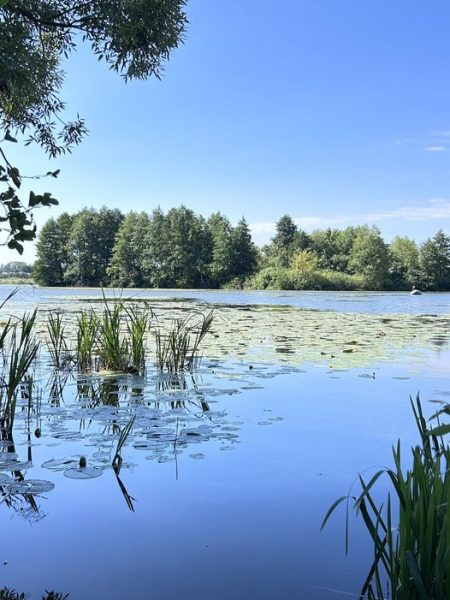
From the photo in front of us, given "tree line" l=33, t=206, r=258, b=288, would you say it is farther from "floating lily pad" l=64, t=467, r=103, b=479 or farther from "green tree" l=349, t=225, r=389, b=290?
"floating lily pad" l=64, t=467, r=103, b=479

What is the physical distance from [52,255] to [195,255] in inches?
590

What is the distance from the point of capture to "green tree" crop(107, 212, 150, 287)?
59.5 meters

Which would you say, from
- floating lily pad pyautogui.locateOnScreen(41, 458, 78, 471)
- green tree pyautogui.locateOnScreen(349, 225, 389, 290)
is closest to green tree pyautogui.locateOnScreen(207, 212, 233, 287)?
green tree pyautogui.locateOnScreen(349, 225, 389, 290)

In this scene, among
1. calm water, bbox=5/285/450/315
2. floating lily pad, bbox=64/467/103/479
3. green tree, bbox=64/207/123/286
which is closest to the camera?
floating lily pad, bbox=64/467/103/479

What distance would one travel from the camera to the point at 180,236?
5941 centimetres

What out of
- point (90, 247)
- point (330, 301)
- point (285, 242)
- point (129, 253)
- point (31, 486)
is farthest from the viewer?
point (285, 242)

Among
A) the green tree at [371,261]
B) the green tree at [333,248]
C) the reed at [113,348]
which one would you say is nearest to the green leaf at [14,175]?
the reed at [113,348]

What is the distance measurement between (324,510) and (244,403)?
2.31m

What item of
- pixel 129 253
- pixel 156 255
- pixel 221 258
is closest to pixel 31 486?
pixel 221 258

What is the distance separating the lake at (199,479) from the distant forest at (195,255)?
4620cm

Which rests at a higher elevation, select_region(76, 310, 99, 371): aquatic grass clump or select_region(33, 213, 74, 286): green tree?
select_region(33, 213, 74, 286): green tree

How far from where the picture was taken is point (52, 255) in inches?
2388

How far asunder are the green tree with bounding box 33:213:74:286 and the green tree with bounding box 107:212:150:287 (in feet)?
16.6

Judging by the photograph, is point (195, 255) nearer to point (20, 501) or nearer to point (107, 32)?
point (107, 32)
